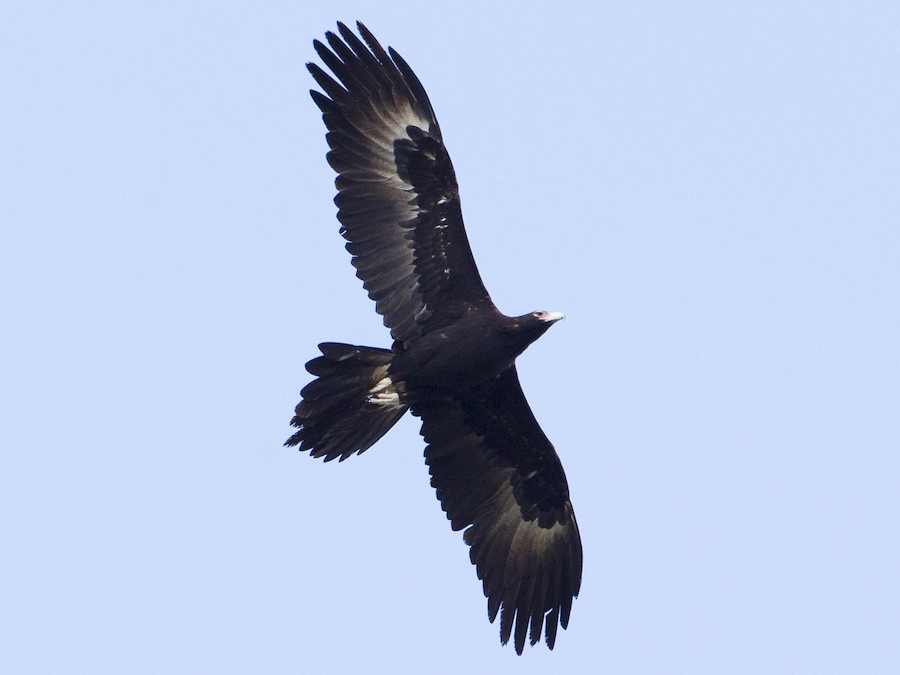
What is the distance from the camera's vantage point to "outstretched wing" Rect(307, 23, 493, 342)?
46.8ft

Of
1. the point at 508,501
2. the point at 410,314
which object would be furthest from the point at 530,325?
the point at 508,501

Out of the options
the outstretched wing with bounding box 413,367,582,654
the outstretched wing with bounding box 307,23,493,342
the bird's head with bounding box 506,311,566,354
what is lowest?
the outstretched wing with bounding box 413,367,582,654

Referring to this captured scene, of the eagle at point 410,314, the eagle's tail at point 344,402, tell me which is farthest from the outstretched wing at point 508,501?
the eagle's tail at point 344,402

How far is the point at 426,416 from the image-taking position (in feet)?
49.6

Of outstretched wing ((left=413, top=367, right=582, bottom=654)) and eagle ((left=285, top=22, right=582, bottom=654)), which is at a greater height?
eagle ((left=285, top=22, right=582, bottom=654))

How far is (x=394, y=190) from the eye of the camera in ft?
47.3

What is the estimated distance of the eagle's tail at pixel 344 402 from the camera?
13.9 metres

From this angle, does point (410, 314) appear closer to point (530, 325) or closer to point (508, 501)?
point (530, 325)

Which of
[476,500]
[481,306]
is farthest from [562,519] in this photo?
[481,306]

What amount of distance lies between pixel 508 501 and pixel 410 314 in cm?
244

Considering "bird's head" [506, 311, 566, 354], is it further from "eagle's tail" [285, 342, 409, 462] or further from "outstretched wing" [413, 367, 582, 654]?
"eagle's tail" [285, 342, 409, 462]

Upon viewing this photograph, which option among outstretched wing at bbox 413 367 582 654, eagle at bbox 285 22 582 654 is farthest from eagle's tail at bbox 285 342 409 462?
outstretched wing at bbox 413 367 582 654

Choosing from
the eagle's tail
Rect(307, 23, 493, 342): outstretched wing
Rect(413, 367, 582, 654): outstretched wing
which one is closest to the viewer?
the eagle's tail

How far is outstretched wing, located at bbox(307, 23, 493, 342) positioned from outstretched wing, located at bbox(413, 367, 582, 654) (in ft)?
3.67
